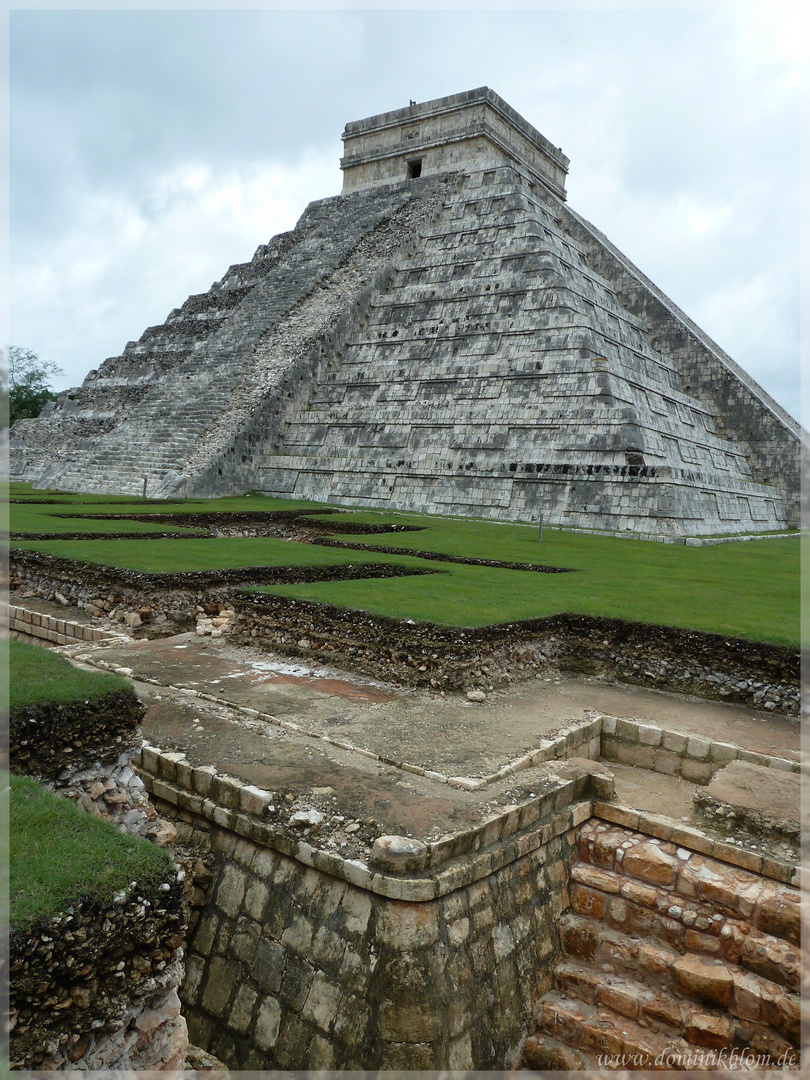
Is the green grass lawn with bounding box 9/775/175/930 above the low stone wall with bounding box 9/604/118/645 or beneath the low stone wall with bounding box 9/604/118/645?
beneath

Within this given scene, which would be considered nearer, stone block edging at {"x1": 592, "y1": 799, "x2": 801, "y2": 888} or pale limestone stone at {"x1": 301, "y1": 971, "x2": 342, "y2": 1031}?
pale limestone stone at {"x1": 301, "y1": 971, "x2": 342, "y2": 1031}

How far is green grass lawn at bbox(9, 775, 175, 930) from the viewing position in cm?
279

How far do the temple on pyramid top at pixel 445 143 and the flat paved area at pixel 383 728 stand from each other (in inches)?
1047

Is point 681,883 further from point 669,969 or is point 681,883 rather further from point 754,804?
point 754,804

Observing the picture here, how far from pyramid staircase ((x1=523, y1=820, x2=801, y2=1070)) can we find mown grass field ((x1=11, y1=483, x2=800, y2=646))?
10.2 feet

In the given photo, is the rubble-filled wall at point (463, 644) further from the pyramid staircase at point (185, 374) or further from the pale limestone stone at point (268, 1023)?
the pyramid staircase at point (185, 374)

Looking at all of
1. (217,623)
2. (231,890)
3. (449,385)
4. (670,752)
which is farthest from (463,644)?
(449,385)

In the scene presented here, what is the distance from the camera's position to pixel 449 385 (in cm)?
2339

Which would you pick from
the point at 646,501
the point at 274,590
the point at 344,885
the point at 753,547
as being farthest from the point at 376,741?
the point at 753,547

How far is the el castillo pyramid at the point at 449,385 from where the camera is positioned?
20719 millimetres

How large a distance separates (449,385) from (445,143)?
13733 mm

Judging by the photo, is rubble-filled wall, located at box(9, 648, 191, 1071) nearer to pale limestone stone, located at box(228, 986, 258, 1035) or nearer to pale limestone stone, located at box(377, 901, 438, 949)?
pale limestone stone, located at box(228, 986, 258, 1035)

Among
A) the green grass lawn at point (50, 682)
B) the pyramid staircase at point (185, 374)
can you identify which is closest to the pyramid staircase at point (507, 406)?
the pyramid staircase at point (185, 374)

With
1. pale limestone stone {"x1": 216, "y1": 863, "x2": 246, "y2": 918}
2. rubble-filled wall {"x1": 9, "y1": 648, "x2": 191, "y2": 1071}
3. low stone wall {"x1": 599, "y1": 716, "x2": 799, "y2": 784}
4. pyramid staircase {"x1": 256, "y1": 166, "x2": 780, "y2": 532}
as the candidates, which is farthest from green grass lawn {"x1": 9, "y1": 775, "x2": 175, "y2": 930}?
pyramid staircase {"x1": 256, "y1": 166, "x2": 780, "y2": 532}
